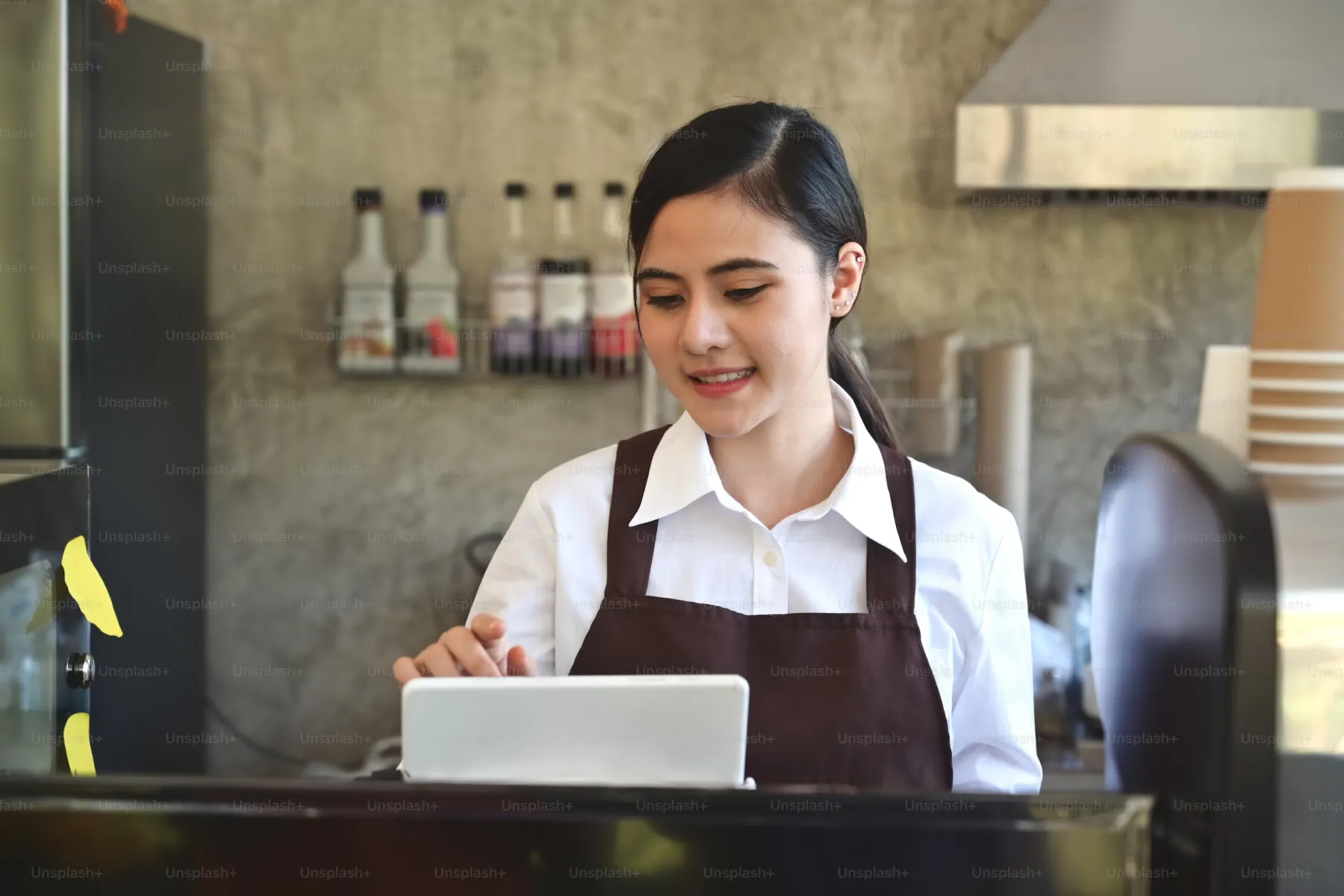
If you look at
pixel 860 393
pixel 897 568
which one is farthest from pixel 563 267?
pixel 897 568

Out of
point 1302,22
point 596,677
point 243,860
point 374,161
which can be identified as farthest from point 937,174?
point 243,860

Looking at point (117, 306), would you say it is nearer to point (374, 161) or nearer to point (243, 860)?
point (374, 161)

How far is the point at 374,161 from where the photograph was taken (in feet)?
8.75

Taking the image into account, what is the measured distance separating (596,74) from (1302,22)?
137 cm

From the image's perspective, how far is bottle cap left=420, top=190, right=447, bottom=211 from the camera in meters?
2.58

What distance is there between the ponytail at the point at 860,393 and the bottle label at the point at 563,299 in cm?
126

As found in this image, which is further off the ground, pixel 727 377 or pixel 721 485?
pixel 727 377

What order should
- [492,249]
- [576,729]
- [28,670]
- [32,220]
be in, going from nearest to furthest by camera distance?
1. [576,729]
2. [28,670]
3. [32,220]
4. [492,249]

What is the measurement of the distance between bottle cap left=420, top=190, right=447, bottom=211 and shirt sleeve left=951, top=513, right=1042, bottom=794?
1725mm

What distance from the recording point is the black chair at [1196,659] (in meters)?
0.50

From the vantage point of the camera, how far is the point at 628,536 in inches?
48.3

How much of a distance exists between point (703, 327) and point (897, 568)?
32cm

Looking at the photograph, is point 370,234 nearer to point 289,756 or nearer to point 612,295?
point 612,295

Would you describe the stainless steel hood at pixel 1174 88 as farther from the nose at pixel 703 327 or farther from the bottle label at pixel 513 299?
the nose at pixel 703 327
